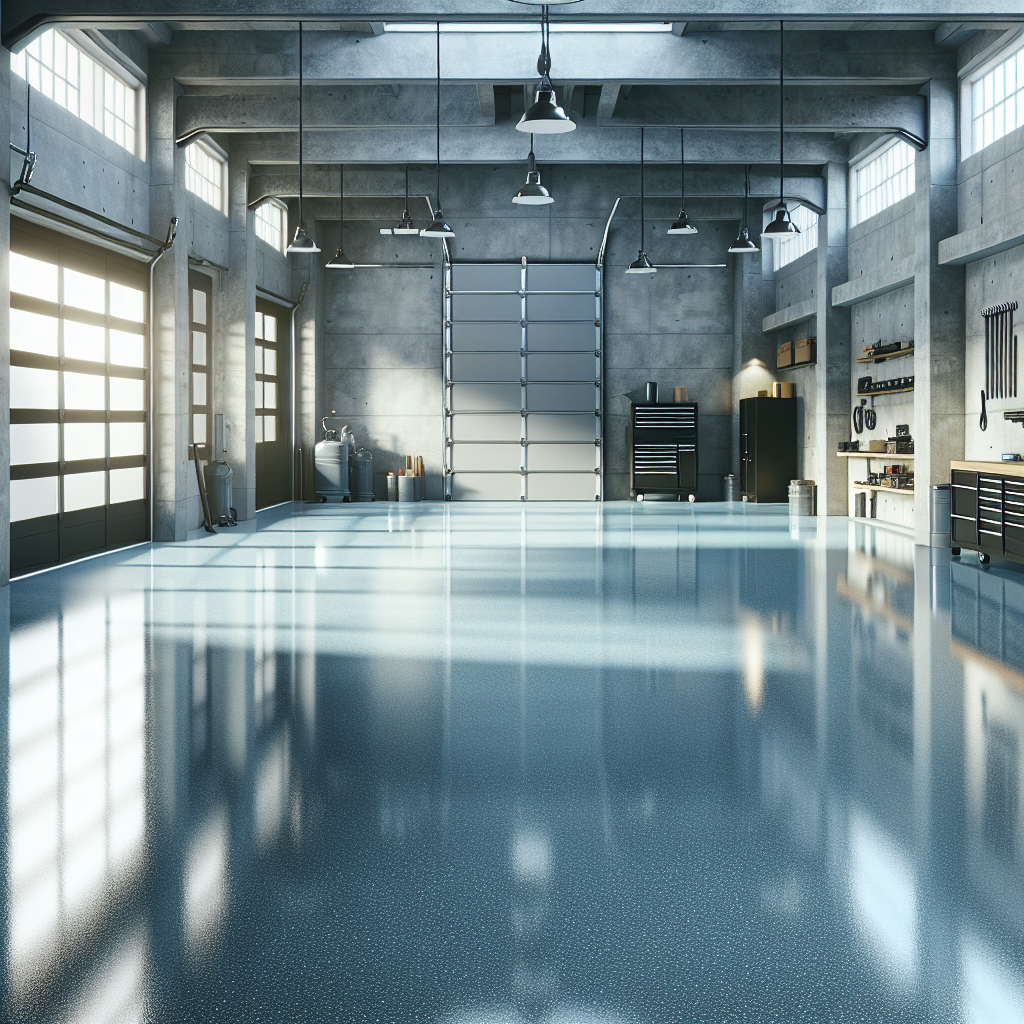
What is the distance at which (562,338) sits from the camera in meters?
21.6

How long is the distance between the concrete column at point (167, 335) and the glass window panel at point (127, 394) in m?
0.22

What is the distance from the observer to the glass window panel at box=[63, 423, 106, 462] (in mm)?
10992

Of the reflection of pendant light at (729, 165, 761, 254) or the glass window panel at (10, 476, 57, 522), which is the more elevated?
the reflection of pendant light at (729, 165, 761, 254)

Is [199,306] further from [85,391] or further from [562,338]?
[562,338]

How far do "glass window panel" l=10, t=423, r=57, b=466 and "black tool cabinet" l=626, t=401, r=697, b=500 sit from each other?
1249 cm

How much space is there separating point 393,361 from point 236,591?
1300 cm

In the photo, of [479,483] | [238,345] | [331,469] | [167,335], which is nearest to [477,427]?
[479,483]

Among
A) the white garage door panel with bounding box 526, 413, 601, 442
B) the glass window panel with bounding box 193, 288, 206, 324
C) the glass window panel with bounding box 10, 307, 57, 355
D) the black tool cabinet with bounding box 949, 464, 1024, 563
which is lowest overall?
the black tool cabinet with bounding box 949, 464, 1024, 563

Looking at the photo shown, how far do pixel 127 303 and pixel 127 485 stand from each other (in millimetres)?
2110

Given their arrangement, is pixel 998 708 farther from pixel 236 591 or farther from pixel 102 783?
pixel 236 591

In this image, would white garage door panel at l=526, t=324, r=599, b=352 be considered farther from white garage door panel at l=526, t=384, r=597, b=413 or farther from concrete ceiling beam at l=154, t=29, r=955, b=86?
concrete ceiling beam at l=154, t=29, r=955, b=86

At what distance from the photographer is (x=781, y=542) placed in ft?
43.2

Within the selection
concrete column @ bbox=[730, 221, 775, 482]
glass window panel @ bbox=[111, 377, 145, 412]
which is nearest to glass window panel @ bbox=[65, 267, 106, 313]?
glass window panel @ bbox=[111, 377, 145, 412]

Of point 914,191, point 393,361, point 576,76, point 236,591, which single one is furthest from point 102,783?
point 393,361
